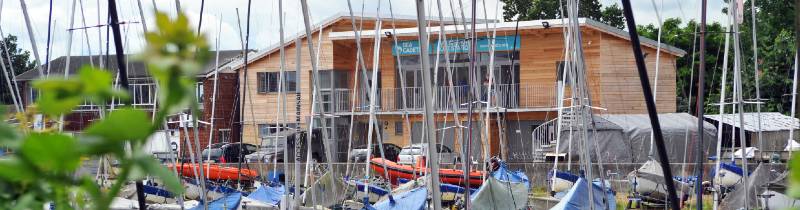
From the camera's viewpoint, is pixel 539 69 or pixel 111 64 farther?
pixel 539 69

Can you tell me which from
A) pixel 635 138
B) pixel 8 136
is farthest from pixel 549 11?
pixel 8 136

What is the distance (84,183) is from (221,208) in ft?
58.6

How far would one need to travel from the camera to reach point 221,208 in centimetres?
1903

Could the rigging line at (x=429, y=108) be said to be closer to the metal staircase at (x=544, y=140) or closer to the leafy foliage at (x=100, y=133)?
the leafy foliage at (x=100, y=133)

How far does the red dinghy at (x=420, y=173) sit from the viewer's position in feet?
82.1

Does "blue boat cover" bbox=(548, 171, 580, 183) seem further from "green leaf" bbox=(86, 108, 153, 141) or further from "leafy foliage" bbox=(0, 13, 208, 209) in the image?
"green leaf" bbox=(86, 108, 153, 141)

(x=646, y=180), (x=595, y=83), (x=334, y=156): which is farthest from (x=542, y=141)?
(x=646, y=180)

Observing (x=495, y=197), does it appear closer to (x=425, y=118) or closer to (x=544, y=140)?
(x=425, y=118)

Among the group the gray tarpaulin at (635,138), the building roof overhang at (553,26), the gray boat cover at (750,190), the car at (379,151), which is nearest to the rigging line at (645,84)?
the gray boat cover at (750,190)

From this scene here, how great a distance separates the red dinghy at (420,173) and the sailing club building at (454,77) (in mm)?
6621

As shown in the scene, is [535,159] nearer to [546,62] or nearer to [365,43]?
[546,62]

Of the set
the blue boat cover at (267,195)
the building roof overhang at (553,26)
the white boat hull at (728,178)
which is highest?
the building roof overhang at (553,26)

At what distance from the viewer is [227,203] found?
1947 centimetres

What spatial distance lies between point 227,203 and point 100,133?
1850 centimetres
